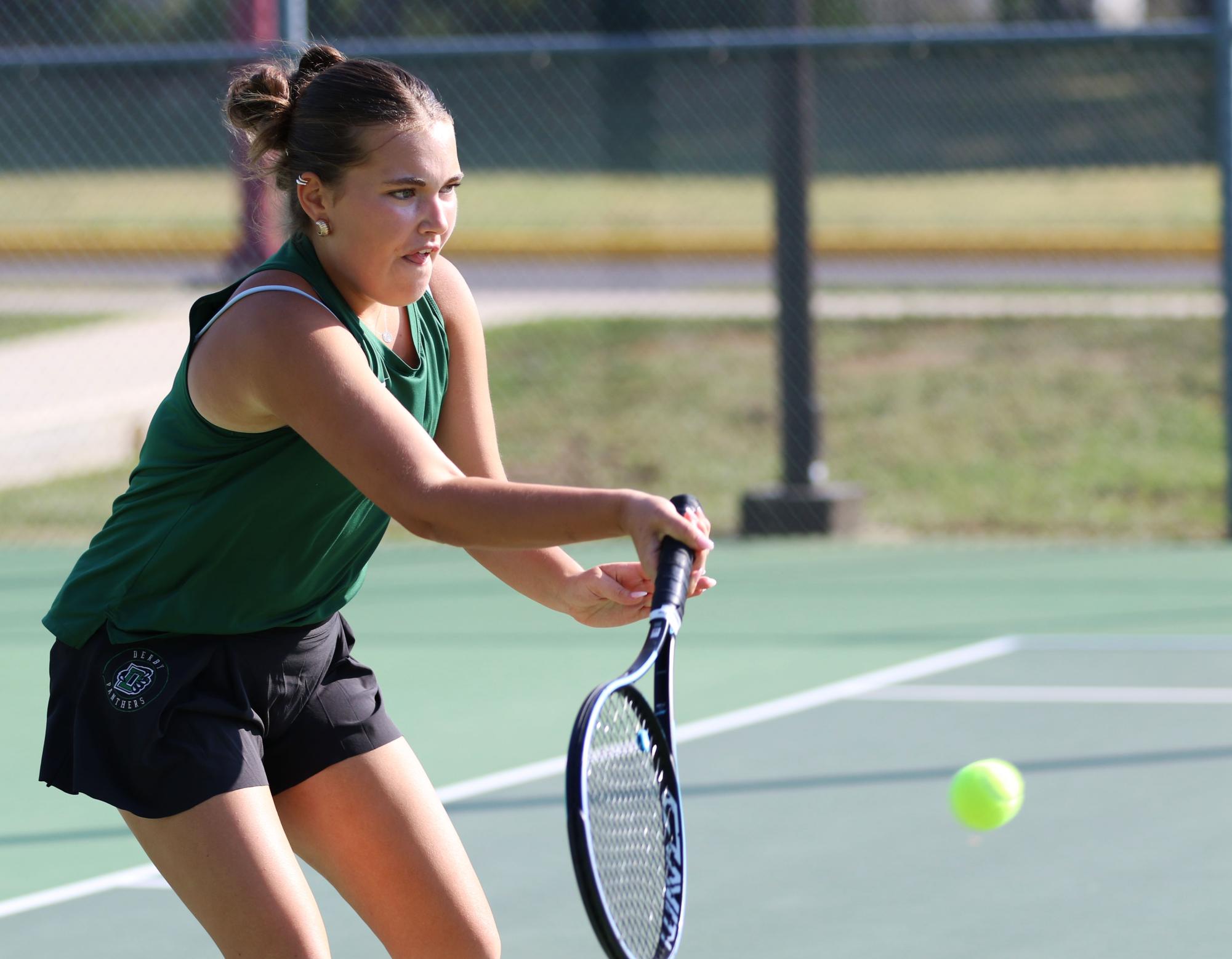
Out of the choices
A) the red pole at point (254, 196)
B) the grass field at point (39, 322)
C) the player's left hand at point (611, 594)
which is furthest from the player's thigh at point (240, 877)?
the grass field at point (39, 322)

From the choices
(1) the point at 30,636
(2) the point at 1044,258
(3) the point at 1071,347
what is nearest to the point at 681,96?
(2) the point at 1044,258

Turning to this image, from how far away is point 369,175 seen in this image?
255 centimetres

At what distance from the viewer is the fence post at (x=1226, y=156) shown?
8492 mm

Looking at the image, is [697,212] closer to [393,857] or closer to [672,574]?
[393,857]

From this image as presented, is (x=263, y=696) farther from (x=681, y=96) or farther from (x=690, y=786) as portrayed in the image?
(x=681, y=96)

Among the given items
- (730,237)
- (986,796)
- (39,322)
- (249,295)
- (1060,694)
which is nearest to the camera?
(249,295)

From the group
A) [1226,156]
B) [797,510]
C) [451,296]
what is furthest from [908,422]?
[451,296]

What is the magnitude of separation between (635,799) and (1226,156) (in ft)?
22.7

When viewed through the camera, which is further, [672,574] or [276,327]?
[276,327]

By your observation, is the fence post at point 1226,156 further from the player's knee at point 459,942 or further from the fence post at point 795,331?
the player's knee at point 459,942

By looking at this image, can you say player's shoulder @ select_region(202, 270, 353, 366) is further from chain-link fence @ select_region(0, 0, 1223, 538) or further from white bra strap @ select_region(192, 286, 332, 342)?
chain-link fence @ select_region(0, 0, 1223, 538)

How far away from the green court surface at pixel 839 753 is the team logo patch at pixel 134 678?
4.51ft

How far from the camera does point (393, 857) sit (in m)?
2.74

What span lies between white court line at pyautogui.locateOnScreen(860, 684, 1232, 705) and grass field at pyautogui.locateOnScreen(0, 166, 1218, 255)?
12232 millimetres
